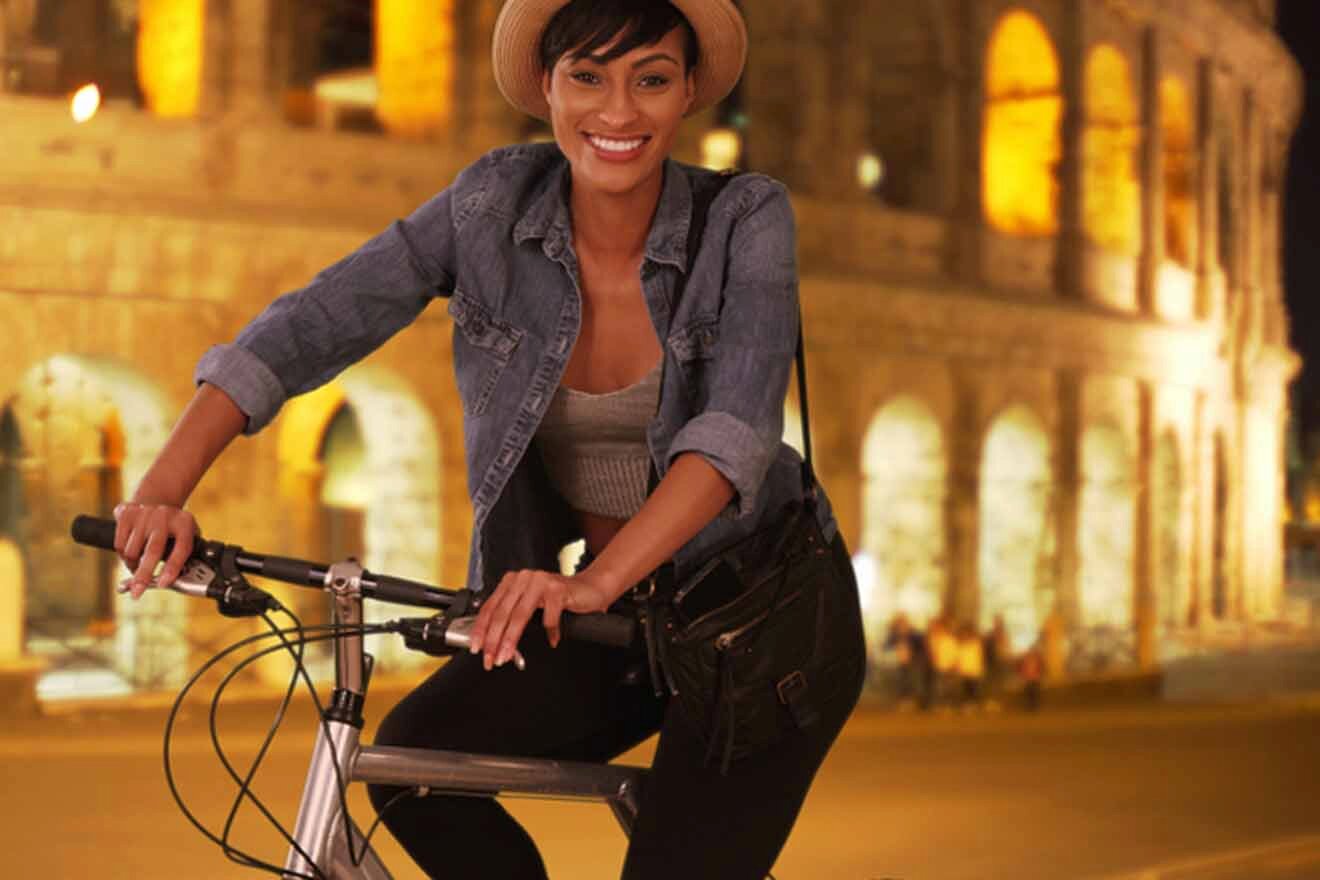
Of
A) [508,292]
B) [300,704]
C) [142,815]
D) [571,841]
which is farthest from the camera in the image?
[300,704]

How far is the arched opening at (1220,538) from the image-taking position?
3869 cm

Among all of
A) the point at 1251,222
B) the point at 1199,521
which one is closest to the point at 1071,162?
the point at 1199,521

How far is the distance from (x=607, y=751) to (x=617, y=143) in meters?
0.87

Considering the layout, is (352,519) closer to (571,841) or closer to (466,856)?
(571,841)

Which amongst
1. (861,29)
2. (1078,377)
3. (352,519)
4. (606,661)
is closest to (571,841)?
(606,661)

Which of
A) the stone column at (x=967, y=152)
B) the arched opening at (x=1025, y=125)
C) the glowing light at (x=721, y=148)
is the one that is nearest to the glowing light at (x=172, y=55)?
the glowing light at (x=721, y=148)

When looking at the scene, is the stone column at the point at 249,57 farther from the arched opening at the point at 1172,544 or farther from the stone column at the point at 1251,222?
the stone column at the point at 1251,222

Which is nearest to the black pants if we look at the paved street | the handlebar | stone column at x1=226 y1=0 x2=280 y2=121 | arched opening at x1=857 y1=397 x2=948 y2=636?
the handlebar

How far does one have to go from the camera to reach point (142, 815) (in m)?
10.2

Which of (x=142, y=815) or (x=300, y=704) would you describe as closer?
(x=142, y=815)

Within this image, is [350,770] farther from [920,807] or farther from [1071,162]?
[1071,162]

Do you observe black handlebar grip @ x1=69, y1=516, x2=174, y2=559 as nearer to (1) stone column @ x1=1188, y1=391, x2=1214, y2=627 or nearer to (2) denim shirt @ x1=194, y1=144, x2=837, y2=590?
(2) denim shirt @ x1=194, y1=144, x2=837, y2=590

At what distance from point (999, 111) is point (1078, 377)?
3.79 meters

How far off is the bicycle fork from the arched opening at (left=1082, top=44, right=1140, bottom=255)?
1228 inches
